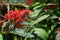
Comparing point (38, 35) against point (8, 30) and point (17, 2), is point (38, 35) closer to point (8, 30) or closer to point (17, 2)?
point (8, 30)

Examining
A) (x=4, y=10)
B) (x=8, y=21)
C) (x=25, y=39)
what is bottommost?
(x=4, y=10)

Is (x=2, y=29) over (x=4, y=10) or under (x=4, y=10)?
over

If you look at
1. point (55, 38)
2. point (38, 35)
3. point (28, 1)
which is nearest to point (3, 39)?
point (38, 35)

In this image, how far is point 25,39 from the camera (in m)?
2.13

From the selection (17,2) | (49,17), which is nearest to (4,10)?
(17,2)

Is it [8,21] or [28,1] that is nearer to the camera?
[8,21]

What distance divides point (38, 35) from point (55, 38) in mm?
164

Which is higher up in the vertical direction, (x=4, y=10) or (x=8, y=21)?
(x=8, y=21)

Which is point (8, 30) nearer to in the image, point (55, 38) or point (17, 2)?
point (55, 38)

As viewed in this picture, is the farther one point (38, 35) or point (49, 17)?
point (49, 17)

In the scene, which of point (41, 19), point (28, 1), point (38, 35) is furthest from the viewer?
point (28, 1)

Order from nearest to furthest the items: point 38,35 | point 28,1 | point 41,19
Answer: point 38,35 < point 41,19 < point 28,1

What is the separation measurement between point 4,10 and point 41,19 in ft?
16.9

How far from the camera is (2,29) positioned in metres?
2.11
